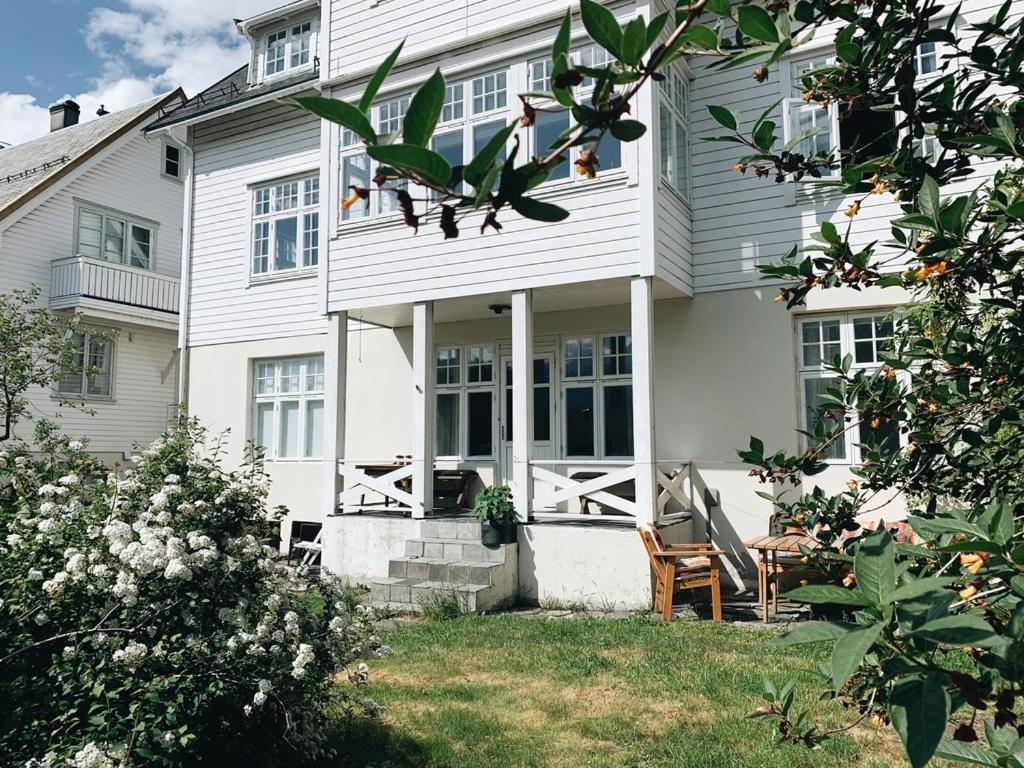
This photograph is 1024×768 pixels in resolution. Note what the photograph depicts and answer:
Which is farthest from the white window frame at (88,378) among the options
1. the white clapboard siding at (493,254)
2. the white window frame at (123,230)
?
the white clapboard siding at (493,254)

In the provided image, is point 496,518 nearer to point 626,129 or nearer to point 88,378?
point 626,129

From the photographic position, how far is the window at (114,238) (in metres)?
16.5

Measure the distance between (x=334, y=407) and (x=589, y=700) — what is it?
653 centimetres

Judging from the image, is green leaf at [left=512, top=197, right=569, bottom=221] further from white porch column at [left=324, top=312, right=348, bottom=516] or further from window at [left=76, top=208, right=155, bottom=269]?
window at [left=76, top=208, right=155, bottom=269]

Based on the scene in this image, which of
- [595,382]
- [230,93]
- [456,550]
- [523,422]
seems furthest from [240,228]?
[456,550]

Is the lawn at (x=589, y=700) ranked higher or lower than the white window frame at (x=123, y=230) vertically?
lower

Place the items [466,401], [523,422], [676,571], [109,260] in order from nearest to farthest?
1. [676,571]
2. [523,422]
3. [466,401]
4. [109,260]

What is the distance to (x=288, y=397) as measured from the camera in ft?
42.0

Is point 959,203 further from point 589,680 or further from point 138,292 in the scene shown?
point 138,292

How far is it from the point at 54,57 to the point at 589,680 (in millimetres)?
16330

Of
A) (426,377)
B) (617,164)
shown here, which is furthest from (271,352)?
(617,164)

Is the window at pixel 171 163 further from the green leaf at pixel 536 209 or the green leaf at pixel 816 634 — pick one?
the green leaf at pixel 816 634

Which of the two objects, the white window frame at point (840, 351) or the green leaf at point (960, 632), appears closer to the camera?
the green leaf at point (960, 632)

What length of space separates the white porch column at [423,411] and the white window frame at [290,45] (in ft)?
21.0
